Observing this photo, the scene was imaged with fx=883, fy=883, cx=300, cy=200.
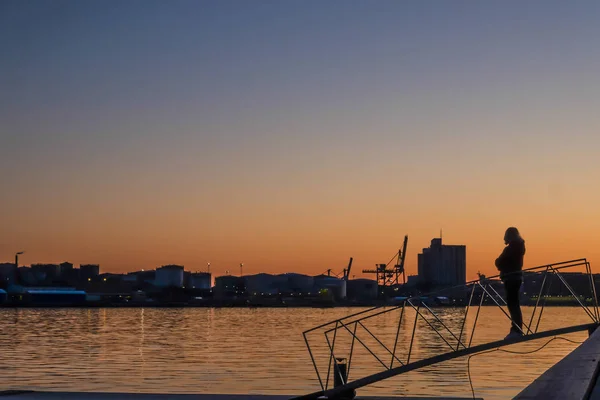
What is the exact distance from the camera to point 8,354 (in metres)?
55.6

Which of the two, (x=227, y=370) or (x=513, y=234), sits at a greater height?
(x=513, y=234)

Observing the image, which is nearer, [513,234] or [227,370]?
[513,234]

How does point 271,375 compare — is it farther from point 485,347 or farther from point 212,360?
point 485,347

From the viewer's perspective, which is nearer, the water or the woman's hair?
the woman's hair

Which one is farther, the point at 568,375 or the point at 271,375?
the point at 271,375

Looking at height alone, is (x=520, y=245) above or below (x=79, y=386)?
above

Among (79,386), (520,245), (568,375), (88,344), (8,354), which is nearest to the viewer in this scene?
(568,375)

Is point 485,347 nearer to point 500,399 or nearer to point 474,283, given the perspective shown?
point 474,283

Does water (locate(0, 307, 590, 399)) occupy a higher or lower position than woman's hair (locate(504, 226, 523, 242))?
lower

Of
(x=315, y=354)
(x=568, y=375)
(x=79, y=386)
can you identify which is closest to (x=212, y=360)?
(x=315, y=354)

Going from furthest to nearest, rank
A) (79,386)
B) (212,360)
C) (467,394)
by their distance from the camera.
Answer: (212,360) < (79,386) < (467,394)

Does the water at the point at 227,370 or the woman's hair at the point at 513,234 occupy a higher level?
the woman's hair at the point at 513,234

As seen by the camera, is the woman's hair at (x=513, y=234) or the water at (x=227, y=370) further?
the water at (x=227, y=370)

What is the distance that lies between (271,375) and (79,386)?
9.25m
